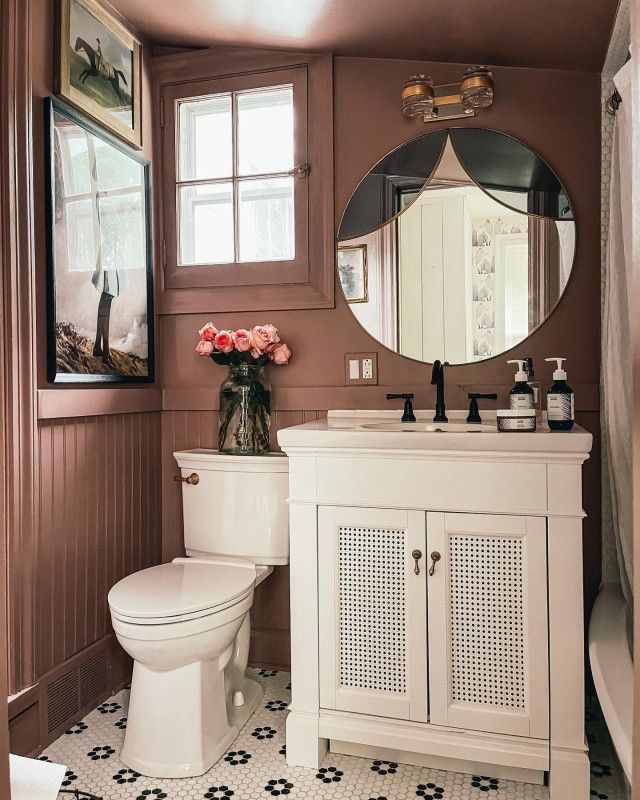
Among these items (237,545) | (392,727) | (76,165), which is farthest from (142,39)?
(392,727)

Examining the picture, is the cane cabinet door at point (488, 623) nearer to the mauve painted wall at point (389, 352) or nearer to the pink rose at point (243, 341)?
the mauve painted wall at point (389, 352)

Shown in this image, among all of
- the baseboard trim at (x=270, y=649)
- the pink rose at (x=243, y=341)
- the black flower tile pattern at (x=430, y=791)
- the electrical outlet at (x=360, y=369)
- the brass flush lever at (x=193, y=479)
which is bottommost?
the black flower tile pattern at (x=430, y=791)

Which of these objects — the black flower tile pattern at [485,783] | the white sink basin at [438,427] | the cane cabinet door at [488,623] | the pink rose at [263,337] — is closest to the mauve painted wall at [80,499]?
the pink rose at [263,337]

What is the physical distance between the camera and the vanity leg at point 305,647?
1835 millimetres

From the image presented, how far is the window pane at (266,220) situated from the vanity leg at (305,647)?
1.06 m

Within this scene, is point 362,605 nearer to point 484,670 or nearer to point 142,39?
point 484,670

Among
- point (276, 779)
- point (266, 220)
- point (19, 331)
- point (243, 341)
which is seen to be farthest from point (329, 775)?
point (266, 220)

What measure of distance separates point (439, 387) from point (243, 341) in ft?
2.35

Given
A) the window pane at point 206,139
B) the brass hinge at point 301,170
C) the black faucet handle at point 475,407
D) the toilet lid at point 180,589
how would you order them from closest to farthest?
the toilet lid at point 180,589 → the black faucet handle at point 475,407 → the brass hinge at point 301,170 → the window pane at point 206,139

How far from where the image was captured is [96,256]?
7.07 feet

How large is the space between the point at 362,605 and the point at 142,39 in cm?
221

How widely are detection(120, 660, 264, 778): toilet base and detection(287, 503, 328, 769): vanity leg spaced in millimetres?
249

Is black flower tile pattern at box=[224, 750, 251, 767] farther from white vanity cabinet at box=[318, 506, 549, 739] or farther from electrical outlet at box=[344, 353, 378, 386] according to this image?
electrical outlet at box=[344, 353, 378, 386]

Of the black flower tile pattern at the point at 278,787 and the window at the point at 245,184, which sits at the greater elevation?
the window at the point at 245,184
